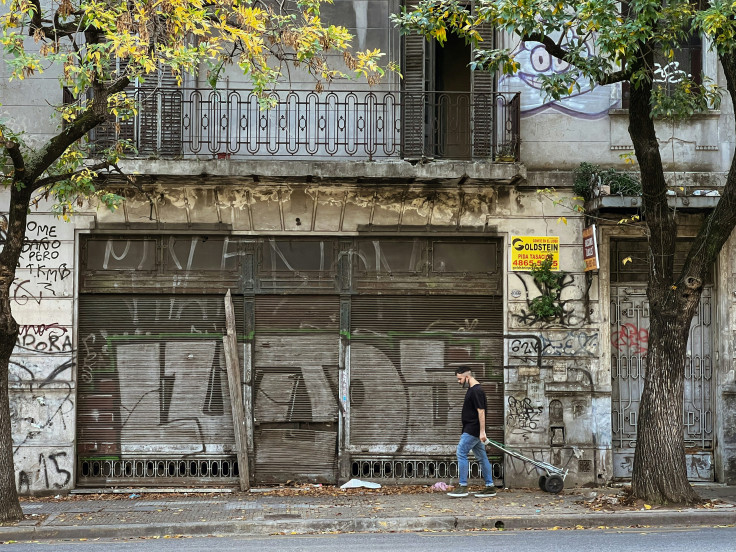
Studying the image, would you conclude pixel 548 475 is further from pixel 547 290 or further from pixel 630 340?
pixel 547 290

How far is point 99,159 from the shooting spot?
40.0 feet

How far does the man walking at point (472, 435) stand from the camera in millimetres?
11773

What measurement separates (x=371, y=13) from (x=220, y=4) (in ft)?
12.5

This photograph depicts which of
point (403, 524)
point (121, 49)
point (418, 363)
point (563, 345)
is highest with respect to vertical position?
point (121, 49)

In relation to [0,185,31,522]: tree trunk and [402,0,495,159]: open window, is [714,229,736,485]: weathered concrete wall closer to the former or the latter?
[402,0,495,159]: open window

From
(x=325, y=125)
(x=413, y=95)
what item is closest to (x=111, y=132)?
(x=325, y=125)

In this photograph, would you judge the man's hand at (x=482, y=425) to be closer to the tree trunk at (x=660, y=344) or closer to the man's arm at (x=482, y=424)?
the man's arm at (x=482, y=424)

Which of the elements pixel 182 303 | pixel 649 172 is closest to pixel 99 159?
pixel 182 303

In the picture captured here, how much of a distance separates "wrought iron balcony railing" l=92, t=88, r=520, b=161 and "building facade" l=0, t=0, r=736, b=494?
42 millimetres

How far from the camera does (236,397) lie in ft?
41.1

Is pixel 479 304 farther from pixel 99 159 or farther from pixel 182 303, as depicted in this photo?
pixel 99 159

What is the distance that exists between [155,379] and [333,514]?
3589 millimetres

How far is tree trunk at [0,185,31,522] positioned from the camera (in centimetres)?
1007

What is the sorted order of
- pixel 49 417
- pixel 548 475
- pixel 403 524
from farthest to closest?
pixel 49 417, pixel 548 475, pixel 403 524
